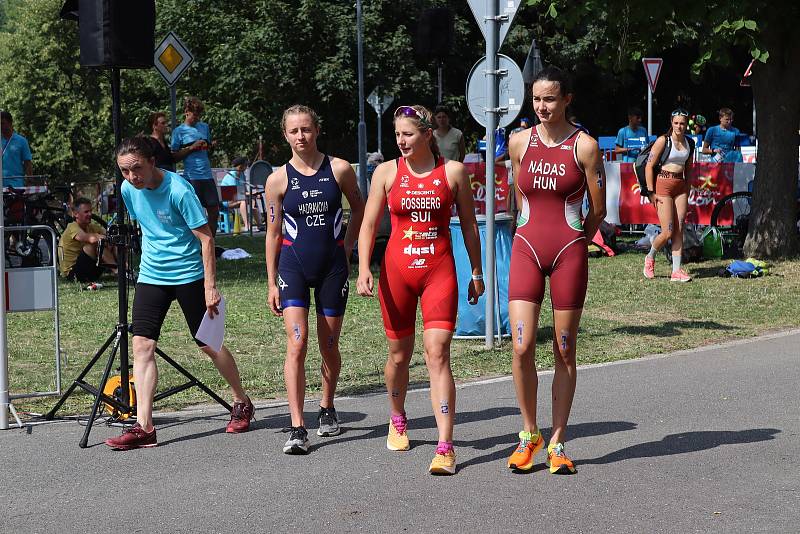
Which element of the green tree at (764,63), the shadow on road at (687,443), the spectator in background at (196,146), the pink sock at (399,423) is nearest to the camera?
the shadow on road at (687,443)

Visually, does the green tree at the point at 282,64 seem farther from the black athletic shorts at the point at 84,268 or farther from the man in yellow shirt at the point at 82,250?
the black athletic shorts at the point at 84,268

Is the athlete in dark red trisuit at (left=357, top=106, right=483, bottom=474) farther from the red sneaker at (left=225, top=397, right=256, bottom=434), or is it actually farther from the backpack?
the backpack

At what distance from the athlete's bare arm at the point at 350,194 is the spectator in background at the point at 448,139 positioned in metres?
7.93

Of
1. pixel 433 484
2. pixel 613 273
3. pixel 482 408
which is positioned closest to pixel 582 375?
pixel 482 408

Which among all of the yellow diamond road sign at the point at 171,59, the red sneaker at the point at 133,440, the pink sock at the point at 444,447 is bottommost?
the red sneaker at the point at 133,440

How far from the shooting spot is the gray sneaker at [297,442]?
6.84m

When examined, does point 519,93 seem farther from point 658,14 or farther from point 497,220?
point 658,14

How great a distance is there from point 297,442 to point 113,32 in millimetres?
2738

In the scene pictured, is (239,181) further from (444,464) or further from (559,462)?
(559,462)

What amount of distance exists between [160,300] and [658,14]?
32.0 ft

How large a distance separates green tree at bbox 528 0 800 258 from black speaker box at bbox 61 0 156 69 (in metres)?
8.74

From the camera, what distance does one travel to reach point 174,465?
6.69 meters

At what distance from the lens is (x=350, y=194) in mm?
7188

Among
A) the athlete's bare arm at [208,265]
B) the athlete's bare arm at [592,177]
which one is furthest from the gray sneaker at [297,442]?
the athlete's bare arm at [592,177]
